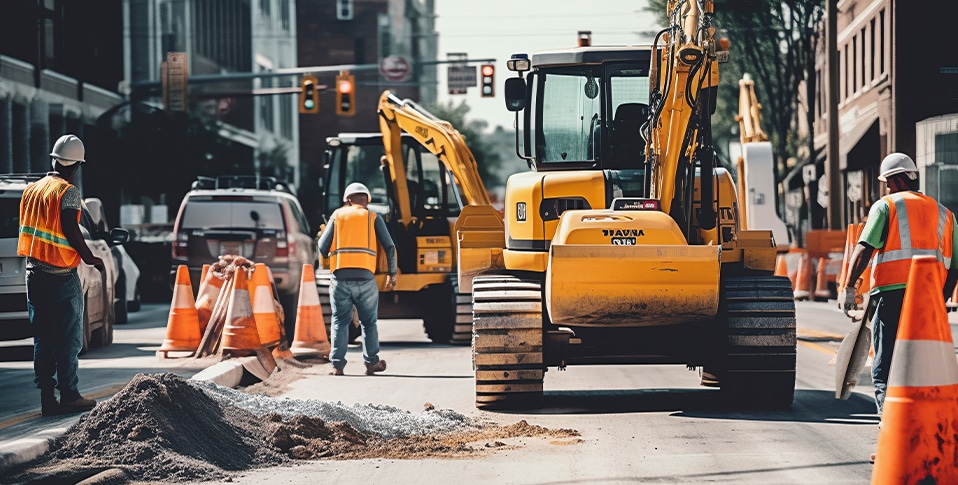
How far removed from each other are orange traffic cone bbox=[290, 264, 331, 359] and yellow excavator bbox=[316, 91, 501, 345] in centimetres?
177

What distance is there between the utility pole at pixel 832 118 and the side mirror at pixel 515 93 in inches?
874

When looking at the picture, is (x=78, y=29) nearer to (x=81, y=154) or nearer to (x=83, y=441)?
(x=81, y=154)

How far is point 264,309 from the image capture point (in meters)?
15.5

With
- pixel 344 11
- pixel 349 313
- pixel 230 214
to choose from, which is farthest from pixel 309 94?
pixel 344 11

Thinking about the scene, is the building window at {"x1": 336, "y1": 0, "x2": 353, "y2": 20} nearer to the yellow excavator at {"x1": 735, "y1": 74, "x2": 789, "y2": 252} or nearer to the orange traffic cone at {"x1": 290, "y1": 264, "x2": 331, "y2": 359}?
the yellow excavator at {"x1": 735, "y1": 74, "x2": 789, "y2": 252}

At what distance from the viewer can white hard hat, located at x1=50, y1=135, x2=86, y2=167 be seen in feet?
36.5

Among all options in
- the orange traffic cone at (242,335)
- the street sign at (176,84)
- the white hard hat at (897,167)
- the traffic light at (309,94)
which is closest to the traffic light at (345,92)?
the traffic light at (309,94)

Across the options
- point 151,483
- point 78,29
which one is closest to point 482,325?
point 151,483

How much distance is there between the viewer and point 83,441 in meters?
8.73

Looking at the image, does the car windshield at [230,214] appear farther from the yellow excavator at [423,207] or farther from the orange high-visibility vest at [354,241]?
the orange high-visibility vest at [354,241]

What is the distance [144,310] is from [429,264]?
37.9 ft

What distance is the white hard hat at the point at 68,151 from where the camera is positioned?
36.5 ft

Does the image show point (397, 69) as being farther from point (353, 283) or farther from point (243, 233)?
point (353, 283)


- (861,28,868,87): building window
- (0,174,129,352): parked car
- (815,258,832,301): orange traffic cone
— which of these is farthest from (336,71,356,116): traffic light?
(0,174,129,352): parked car
